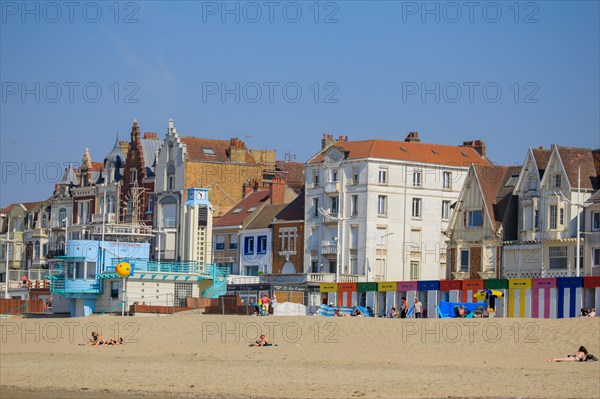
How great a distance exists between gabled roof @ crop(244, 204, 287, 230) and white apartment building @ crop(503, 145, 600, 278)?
2151 cm

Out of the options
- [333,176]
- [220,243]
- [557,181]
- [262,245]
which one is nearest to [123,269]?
[333,176]

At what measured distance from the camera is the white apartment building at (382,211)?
A: 256ft

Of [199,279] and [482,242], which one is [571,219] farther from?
[199,279]

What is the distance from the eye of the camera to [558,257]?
214ft

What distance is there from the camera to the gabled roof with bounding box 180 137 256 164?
9038 cm

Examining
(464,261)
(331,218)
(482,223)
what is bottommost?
(464,261)

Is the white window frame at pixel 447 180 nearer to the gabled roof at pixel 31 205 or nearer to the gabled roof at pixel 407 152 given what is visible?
the gabled roof at pixel 407 152

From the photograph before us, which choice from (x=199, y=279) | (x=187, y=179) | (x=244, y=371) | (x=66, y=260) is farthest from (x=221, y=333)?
(x=187, y=179)

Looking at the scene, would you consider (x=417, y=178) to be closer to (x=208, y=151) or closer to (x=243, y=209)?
(x=243, y=209)

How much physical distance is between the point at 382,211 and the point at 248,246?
463 inches

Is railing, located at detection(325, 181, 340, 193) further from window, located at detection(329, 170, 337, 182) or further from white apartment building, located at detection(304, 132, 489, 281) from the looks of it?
window, located at detection(329, 170, 337, 182)

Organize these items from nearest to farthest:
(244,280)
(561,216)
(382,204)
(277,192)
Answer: (561,216), (244,280), (382,204), (277,192)

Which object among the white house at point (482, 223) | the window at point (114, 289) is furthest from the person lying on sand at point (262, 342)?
the white house at point (482, 223)

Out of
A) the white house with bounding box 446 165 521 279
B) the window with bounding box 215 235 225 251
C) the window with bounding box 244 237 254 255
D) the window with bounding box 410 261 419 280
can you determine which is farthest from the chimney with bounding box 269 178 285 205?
the white house with bounding box 446 165 521 279
